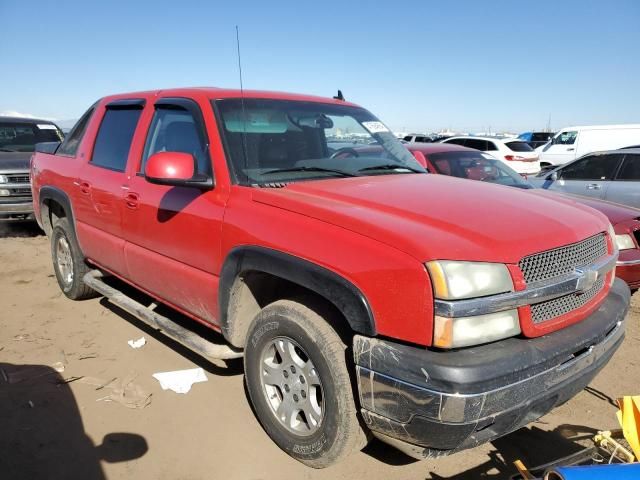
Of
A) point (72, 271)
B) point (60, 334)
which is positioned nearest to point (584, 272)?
point (60, 334)

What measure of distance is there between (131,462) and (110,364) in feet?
4.04

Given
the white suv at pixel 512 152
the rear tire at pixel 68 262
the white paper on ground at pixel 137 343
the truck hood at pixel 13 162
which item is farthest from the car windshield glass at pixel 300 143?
the white suv at pixel 512 152

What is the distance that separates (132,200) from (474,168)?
4650 millimetres

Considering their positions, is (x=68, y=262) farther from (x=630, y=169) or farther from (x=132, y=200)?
(x=630, y=169)

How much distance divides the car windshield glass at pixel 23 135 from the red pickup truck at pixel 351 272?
22.0ft

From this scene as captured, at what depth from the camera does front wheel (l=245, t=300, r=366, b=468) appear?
2232mm

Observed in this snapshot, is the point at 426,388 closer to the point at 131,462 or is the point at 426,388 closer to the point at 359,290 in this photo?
the point at 359,290

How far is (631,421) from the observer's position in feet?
6.88

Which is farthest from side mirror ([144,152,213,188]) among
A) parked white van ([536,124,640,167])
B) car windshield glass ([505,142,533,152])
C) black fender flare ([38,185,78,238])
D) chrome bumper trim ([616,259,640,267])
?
parked white van ([536,124,640,167])

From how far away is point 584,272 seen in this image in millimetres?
2279

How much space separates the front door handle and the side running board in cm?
77

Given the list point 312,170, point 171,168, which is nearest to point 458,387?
point 312,170

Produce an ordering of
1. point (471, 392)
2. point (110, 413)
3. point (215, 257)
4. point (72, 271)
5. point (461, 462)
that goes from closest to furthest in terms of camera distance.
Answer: point (471, 392)
point (461, 462)
point (215, 257)
point (110, 413)
point (72, 271)

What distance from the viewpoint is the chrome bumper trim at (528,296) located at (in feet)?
6.22
